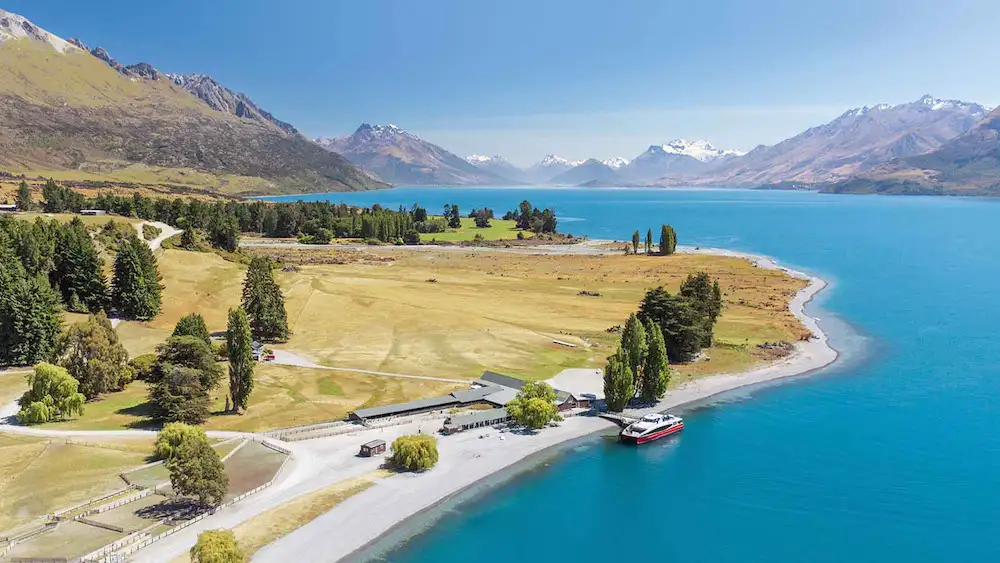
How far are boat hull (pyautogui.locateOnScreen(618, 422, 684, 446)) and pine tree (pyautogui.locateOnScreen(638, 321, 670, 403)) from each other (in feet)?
26.1

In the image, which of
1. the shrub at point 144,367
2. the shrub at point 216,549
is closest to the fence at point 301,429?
the shrub at point 216,549

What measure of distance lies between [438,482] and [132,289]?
77858 mm

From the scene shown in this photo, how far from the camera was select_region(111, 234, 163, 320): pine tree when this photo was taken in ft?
366

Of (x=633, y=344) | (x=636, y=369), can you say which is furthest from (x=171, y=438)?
(x=636, y=369)

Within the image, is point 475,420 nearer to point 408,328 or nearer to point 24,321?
point 408,328

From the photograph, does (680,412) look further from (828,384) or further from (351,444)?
(351,444)

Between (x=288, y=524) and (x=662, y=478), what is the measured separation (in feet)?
128

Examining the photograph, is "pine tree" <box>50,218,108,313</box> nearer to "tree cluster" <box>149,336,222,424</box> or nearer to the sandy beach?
"tree cluster" <box>149,336,222,424</box>

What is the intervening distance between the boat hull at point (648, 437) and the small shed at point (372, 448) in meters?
28.8

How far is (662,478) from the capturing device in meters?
69.3

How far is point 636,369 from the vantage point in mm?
86625

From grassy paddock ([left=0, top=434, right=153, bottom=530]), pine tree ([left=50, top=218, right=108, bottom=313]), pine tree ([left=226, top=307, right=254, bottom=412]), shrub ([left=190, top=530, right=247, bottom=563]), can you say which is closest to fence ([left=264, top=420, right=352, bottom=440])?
pine tree ([left=226, top=307, right=254, bottom=412])

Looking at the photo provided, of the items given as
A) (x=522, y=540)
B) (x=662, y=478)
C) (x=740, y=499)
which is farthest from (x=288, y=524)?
(x=740, y=499)

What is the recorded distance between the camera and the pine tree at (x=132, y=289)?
112 m
